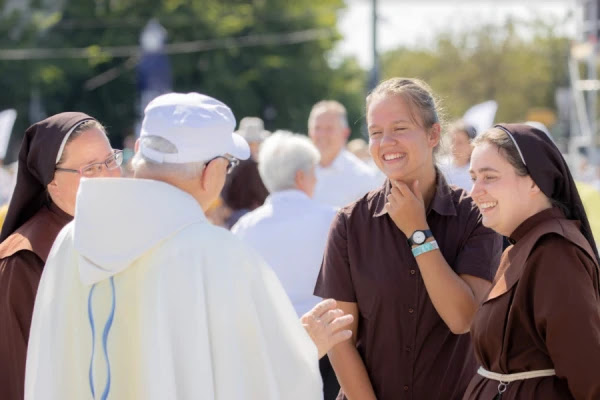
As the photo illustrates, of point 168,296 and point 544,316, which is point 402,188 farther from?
point 168,296

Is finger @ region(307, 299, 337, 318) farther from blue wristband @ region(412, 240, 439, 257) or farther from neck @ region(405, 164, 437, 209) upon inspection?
neck @ region(405, 164, 437, 209)

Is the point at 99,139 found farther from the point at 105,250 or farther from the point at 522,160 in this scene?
the point at 522,160

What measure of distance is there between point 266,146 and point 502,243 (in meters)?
2.35

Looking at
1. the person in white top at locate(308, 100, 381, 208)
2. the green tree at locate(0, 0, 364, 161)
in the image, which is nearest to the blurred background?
the green tree at locate(0, 0, 364, 161)

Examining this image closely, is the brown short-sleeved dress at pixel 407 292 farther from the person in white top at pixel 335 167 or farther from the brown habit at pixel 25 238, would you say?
the person in white top at pixel 335 167

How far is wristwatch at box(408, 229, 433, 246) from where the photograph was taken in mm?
3742

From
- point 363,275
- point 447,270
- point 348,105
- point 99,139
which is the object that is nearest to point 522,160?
point 447,270

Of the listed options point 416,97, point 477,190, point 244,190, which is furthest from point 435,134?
point 244,190

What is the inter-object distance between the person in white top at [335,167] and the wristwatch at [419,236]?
4.47 m

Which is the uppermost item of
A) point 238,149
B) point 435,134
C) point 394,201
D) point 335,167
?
point 238,149

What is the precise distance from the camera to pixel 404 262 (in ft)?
12.7

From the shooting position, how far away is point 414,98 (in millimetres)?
3902

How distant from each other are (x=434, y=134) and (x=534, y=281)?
86 centimetres

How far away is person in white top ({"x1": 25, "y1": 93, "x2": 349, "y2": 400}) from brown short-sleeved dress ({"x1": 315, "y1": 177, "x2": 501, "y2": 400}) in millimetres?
677
